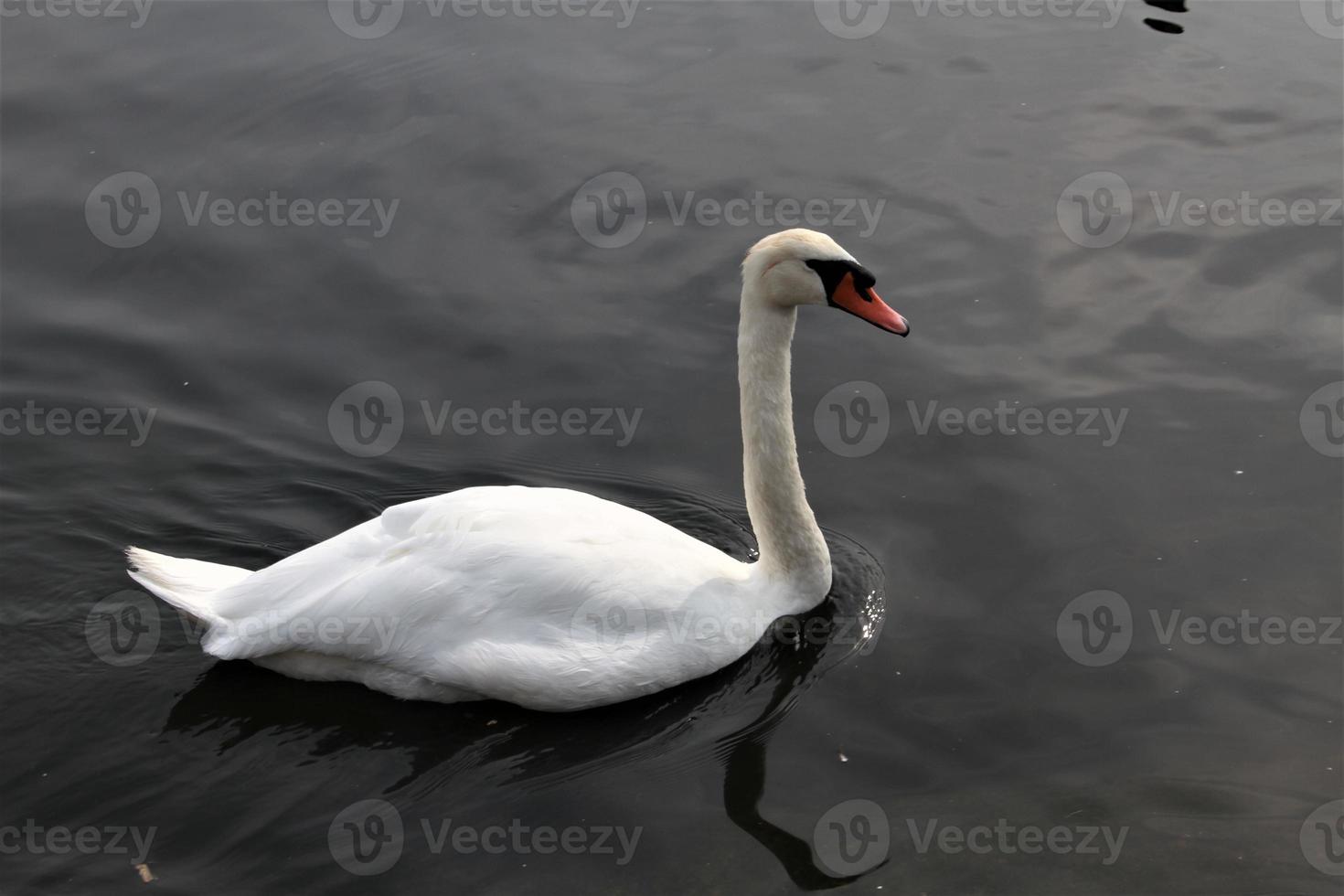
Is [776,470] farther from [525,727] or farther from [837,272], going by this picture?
[525,727]

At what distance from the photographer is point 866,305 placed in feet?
25.1

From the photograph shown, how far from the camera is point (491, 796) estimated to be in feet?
22.9

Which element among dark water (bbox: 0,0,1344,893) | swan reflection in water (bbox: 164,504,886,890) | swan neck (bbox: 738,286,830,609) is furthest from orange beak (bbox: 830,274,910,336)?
swan reflection in water (bbox: 164,504,886,890)

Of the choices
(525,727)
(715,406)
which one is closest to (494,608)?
(525,727)

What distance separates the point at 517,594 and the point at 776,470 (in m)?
1.56

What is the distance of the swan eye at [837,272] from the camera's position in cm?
753

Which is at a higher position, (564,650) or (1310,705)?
(564,650)

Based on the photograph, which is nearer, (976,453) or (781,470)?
(781,470)

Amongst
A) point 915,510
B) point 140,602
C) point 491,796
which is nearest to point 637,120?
point 915,510

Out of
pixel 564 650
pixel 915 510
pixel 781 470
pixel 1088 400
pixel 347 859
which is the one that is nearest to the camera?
pixel 347 859

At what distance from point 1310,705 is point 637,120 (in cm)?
762

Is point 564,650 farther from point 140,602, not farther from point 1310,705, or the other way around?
point 1310,705

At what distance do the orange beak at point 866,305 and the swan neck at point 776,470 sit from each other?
33 cm

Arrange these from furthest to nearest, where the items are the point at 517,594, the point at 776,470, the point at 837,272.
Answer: the point at 776,470 → the point at 837,272 → the point at 517,594
